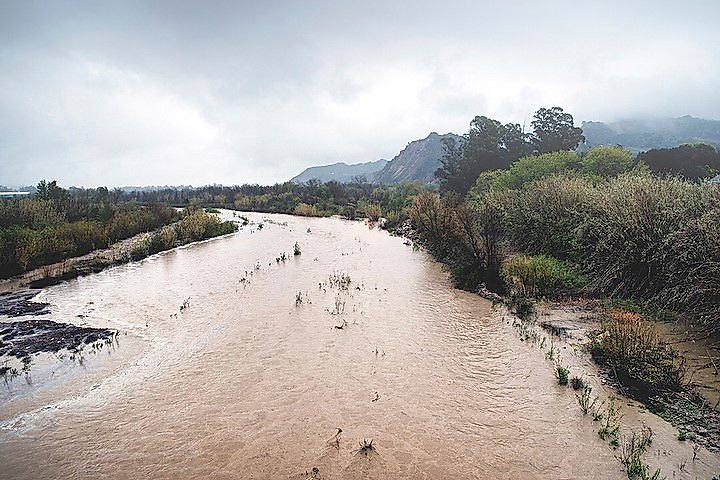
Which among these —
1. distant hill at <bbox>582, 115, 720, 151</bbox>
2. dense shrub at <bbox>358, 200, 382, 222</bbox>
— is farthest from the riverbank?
distant hill at <bbox>582, 115, 720, 151</bbox>

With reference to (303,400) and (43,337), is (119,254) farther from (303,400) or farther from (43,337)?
(303,400)

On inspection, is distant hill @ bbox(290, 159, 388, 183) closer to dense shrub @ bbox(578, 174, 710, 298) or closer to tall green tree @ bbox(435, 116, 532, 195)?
tall green tree @ bbox(435, 116, 532, 195)

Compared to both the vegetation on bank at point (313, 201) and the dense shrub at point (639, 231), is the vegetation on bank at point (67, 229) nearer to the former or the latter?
the vegetation on bank at point (313, 201)

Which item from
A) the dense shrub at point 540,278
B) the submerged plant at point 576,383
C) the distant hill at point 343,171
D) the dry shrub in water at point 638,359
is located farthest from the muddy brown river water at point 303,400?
the distant hill at point 343,171

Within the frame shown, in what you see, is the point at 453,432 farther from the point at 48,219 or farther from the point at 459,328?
the point at 48,219

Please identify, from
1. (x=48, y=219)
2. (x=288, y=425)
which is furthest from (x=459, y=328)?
(x=48, y=219)

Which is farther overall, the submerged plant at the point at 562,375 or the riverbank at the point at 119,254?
the riverbank at the point at 119,254

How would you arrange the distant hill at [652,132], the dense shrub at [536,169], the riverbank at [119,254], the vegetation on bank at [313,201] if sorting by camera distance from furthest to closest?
the distant hill at [652,132] → the vegetation on bank at [313,201] → the dense shrub at [536,169] → the riverbank at [119,254]

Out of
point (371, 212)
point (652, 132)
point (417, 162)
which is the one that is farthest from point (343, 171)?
point (371, 212)
